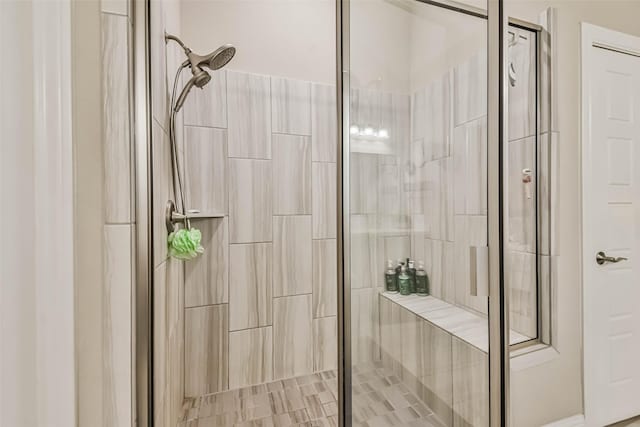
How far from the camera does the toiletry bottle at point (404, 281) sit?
2.84 feet

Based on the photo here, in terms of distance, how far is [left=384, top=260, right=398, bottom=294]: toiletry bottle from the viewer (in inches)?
34.6

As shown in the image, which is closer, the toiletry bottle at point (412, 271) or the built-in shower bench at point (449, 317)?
the built-in shower bench at point (449, 317)

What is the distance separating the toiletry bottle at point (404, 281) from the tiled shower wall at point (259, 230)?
769 mm

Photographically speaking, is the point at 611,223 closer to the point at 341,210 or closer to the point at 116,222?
the point at 341,210

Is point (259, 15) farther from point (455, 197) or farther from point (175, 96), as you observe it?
point (455, 197)

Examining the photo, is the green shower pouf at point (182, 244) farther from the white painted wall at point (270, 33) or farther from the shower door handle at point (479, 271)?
the white painted wall at point (270, 33)

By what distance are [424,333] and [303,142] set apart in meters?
1.11

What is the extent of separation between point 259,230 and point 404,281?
2.80ft

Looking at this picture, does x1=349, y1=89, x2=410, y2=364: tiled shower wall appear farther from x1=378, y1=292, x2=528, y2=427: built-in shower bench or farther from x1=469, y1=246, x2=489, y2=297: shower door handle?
x1=469, y1=246, x2=489, y2=297: shower door handle

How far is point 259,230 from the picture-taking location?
4.89 ft

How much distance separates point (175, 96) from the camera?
3.43 ft

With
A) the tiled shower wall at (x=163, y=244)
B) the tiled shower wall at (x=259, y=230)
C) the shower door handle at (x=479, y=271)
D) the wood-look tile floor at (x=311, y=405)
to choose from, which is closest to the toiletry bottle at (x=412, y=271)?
the shower door handle at (x=479, y=271)

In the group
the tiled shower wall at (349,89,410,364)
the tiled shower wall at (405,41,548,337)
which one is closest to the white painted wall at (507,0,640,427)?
the tiled shower wall at (405,41,548,337)

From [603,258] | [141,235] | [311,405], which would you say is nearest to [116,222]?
[141,235]
